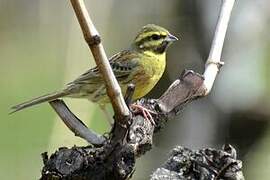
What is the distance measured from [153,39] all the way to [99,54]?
8.54 ft

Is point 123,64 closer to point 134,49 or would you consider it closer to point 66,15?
point 134,49

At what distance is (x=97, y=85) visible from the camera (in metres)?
4.78

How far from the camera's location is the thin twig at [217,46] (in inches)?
130

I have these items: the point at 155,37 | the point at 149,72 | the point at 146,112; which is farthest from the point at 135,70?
the point at 146,112

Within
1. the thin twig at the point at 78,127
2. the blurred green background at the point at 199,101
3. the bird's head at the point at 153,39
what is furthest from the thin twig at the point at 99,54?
the blurred green background at the point at 199,101

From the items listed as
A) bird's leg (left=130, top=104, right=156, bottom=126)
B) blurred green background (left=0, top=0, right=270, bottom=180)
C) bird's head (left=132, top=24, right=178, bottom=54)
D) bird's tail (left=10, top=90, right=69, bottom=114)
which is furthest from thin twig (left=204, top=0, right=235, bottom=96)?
blurred green background (left=0, top=0, right=270, bottom=180)

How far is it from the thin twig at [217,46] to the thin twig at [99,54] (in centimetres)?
73

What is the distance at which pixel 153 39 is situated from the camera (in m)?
5.09

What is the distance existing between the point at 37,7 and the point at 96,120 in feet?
7.65

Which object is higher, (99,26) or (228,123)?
(99,26)

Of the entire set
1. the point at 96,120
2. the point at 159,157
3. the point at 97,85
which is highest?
the point at 97,85

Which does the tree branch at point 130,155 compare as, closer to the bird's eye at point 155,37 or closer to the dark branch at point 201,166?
the dark branch at point 201,166

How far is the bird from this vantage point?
4746 millimetres

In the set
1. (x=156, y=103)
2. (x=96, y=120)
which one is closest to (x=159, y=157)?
(x=96, y=120)
